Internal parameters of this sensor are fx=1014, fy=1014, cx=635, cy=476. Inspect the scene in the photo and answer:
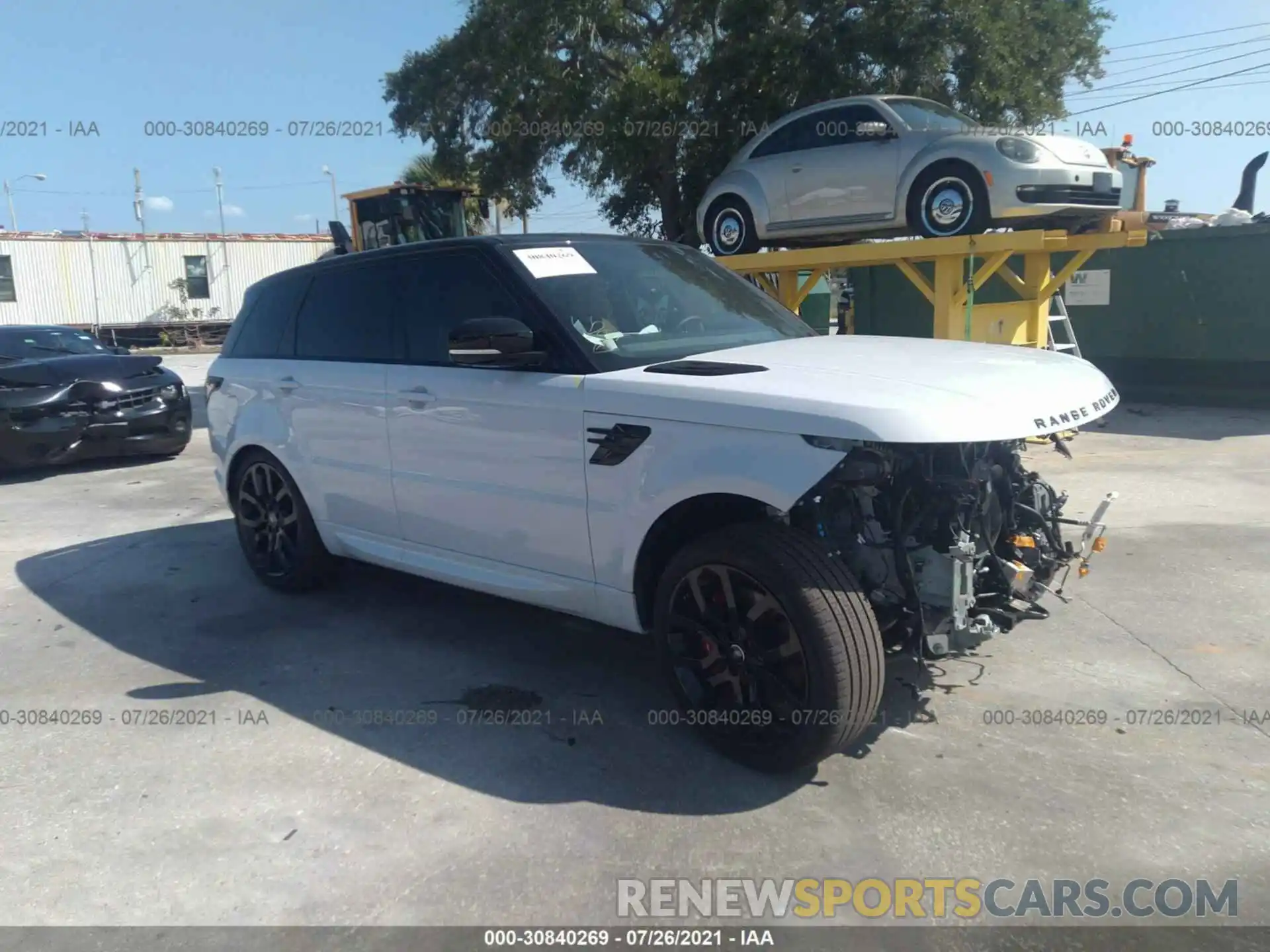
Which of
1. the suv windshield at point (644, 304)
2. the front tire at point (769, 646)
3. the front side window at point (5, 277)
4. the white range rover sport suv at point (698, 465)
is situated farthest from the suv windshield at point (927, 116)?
the front side window at point (5, 277)

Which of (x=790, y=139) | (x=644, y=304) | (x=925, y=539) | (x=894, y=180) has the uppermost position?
(x=790, y=139)

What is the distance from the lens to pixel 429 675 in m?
4.54

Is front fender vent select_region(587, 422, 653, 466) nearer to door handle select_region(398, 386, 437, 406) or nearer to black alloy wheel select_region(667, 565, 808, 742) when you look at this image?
black alloy wheel select_region(667, 565, 808, 742)

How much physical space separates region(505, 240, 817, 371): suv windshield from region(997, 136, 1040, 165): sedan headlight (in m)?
4.70

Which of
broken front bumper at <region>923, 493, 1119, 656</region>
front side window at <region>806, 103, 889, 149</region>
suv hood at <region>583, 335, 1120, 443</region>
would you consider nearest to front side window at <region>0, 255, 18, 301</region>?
front side window at <region>806, 103, 889, 149</region>

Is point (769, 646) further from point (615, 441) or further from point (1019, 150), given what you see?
point (1019, 150)

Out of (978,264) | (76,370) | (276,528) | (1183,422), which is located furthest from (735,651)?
(1183,422)

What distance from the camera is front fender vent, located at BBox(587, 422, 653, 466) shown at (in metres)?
3.63

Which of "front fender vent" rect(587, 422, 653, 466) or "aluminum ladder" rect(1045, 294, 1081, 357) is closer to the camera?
"front fender vent" rect(587, 422, 653, 466)

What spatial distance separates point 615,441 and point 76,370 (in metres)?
8.14

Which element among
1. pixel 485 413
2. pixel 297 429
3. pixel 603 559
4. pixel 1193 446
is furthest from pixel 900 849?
pixel 1193 446

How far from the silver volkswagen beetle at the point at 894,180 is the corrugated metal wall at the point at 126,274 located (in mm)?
25590

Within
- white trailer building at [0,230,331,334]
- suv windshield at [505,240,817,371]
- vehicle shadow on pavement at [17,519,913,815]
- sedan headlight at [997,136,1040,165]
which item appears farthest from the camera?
white trailer building at [0,230,331,334]

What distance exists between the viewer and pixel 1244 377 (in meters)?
11.7
